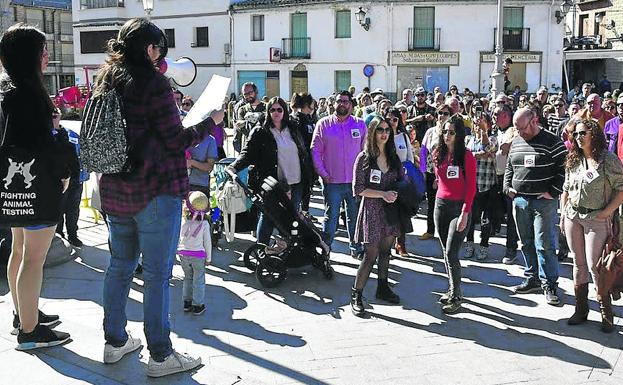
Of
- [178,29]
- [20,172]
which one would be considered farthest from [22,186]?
[178,29]

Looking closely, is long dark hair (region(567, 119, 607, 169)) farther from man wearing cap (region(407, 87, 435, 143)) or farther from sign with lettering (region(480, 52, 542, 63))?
sign with lettering (region(480, 52, 542, 63))

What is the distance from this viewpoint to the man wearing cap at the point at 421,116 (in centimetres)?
1077

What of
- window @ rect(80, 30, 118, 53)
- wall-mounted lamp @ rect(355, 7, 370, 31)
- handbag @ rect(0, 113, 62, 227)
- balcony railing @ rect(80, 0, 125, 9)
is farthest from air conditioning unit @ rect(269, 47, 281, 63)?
handbag @ rect(0, 113, 62, 227)

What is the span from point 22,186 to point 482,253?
508cm

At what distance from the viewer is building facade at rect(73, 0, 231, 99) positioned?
36281mm

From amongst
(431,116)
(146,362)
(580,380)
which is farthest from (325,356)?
(431,116)

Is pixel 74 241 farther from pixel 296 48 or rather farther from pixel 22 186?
pixel 296 48

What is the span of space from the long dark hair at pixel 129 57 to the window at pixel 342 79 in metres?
28.4

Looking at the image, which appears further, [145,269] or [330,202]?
[330,202]

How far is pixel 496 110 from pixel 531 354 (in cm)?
371

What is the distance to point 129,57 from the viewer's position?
385 cm

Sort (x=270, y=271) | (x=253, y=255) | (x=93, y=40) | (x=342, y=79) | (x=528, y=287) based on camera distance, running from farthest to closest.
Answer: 1. (x=93, y=40)
2. (x=342, y=79)
3. (x=253, y=255)
4. (x=270, y=271)
5. (x=528, y=287)

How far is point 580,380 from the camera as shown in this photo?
4305 millimetres

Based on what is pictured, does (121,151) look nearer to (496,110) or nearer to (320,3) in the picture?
(496,110)
